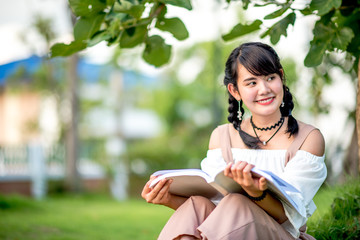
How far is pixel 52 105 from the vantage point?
44.3ft

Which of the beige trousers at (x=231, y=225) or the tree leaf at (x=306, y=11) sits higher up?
the tree leaf at (x=306, y=11)

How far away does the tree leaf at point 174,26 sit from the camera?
2787 millimetres

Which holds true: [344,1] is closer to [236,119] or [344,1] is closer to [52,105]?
[236,119]

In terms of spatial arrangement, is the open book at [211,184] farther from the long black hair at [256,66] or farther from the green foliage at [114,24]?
the green foliage at [114,24]

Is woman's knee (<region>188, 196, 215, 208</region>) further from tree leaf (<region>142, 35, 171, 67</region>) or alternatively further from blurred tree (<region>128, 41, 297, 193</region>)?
blurred tree (<region>128, 41, 297, 193</region>)

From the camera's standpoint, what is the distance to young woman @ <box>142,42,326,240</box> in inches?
74.5

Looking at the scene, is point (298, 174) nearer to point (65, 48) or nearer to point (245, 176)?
point (245, 176)

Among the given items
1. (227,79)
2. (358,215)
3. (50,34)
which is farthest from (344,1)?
(50,34)

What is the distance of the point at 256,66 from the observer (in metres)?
2.14

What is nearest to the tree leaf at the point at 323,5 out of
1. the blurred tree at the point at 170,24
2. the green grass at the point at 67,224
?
the blurred tree at the point at 170,24

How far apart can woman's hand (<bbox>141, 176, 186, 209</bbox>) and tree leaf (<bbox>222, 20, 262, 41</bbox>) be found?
3.50ft

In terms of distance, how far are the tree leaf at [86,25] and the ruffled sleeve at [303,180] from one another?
4.27 ft

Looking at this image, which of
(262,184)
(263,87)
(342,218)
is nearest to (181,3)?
(263,87)

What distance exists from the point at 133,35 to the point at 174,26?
251 mm
